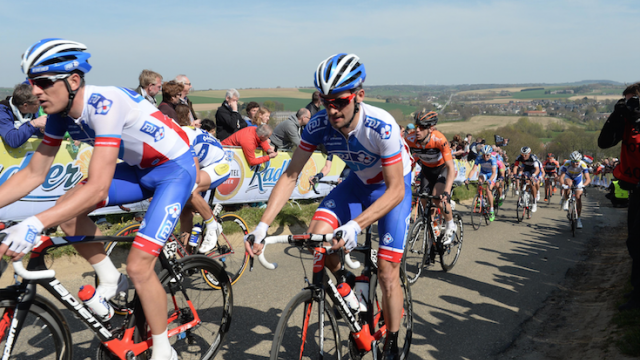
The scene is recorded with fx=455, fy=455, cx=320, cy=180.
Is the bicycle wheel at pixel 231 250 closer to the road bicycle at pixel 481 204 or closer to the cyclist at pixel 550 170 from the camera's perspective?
the road bicycle at pixel 481 204

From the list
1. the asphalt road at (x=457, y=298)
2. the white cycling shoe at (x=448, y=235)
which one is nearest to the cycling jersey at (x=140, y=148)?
the asphalt road at (x=457, y=298)

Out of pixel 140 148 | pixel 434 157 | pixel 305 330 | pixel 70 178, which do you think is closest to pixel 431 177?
pixel 434 157

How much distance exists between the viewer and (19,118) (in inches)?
235

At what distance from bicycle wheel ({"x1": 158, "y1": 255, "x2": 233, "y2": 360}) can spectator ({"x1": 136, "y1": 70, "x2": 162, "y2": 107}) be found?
4.12 meters

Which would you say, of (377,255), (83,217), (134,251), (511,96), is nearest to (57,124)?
(83,217)

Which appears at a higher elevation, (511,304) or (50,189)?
(50,189)

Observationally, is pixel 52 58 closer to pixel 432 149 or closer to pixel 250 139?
pixel 432 149

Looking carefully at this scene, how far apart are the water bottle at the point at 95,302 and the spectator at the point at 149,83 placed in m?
4.51

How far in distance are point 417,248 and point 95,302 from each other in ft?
15.4

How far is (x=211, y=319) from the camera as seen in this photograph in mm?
3828

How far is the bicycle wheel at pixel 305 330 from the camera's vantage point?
2855 millimetres

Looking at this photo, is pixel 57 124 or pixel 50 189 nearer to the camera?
pixel 57 124

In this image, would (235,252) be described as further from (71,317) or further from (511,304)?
(511,304)

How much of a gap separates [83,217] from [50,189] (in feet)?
12.2
